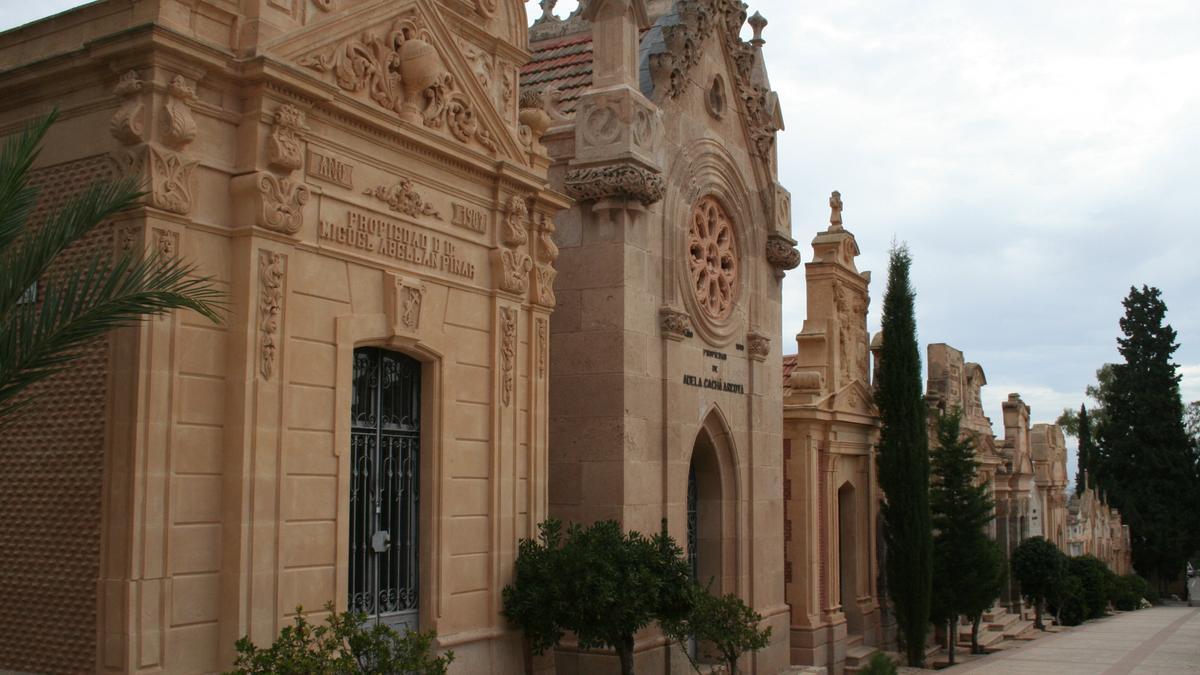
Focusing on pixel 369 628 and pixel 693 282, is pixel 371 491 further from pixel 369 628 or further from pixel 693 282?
pixel 693 282

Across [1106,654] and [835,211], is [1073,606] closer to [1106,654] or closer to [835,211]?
[1106,654]

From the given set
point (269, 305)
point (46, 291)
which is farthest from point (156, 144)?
point (46, 291)

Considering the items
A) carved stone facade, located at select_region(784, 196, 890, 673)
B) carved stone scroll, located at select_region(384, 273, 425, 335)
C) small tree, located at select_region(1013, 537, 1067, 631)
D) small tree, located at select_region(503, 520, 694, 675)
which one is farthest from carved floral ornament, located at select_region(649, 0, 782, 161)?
small tree, located at select_region(1013, 537, 1067, 631)

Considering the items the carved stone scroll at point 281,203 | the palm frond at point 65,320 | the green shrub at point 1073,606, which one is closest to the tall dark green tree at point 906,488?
the green shrub at point 1073,606

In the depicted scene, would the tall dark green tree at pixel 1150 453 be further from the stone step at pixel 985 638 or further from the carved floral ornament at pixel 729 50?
the carved floral ornament at pixel 729 50

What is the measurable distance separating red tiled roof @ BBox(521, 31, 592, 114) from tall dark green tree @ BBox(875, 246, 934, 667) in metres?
10.7

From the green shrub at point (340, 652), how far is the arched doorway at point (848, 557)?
51.1 ft

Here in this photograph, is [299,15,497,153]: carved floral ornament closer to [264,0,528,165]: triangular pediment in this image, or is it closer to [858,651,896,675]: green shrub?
[264,0,528,165]: triangular pediment

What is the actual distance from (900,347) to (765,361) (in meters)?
7.55

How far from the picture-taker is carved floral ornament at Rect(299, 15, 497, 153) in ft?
31.3

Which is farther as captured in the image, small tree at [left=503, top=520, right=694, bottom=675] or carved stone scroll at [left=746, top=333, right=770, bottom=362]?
carved stone scroll at [left=746, top=333, right=770, bottom=362]

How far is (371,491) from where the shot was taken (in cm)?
1016

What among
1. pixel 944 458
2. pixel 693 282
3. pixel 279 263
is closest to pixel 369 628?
pixel 279 263

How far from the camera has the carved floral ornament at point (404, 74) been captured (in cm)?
954
